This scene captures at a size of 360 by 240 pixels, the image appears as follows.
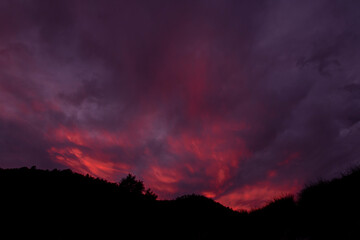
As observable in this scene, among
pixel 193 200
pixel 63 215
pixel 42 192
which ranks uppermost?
pixel 193 200

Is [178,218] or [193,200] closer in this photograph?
[178,218]

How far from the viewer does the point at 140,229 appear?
13.8m

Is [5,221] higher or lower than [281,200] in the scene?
lower

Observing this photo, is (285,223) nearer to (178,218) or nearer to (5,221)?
(178,218)

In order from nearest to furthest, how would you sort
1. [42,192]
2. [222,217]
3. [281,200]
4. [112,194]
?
[42,192]
[281,200]
[112,194]
[222,217]

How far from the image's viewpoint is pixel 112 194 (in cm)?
1559

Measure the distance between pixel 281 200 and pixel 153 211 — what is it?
1042 cm

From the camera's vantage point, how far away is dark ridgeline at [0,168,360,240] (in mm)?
8320

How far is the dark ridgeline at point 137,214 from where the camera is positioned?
832 cm

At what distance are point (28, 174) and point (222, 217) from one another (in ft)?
56.1

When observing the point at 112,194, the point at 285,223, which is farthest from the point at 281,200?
the point at 112,194

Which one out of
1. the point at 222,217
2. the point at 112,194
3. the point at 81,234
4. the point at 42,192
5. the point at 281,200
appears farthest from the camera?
the point at 222,217

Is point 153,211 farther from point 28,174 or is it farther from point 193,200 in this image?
point 28,174

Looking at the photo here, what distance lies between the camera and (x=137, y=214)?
49.4ft
